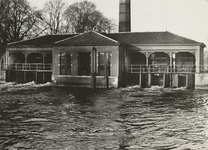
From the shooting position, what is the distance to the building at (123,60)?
89.3ft

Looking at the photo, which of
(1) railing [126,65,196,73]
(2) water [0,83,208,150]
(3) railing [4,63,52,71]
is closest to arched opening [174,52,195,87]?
(1) railing [126,65,196,73]

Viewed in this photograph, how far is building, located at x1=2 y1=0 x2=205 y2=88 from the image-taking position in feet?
89.3

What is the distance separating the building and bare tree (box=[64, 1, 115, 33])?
6.60 ft

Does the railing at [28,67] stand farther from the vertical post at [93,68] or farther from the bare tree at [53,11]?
the vertical post at [93,68]

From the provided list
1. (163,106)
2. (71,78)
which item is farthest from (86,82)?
(163,106)

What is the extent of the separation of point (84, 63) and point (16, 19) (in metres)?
8.84

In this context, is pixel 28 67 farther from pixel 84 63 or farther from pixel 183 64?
pixel 183 64

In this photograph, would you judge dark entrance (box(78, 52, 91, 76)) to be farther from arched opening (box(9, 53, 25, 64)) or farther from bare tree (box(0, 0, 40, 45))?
arched opening (box(9, 53, 25, 64))

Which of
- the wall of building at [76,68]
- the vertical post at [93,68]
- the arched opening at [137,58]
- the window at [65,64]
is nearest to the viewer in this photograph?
the vertical post at [93,68]

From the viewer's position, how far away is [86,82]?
89.8ft

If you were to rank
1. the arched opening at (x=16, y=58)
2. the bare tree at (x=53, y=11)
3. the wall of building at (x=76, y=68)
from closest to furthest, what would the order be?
1. the bare tree at (x=53, y=11)
2. the wall of building at (x=76, y=68)
3. the arched opening at (x=16, y=58)

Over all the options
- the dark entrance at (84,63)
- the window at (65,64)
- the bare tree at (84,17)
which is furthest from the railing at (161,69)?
the bare tree at (84,17)

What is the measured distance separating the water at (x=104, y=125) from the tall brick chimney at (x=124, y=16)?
17614 mm

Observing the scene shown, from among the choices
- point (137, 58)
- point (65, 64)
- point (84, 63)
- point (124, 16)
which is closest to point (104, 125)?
point (84, 63)
